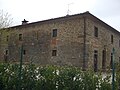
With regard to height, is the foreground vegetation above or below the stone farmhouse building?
below

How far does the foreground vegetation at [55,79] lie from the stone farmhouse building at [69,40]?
622 inches

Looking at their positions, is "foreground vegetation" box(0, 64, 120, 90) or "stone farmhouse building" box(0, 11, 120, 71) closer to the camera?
"foreground vegetation" box(0, 64, 120, 90)

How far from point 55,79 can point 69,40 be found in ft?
58.5

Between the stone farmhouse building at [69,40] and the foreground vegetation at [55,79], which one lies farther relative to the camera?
the stone farmhouse building at [69,40]

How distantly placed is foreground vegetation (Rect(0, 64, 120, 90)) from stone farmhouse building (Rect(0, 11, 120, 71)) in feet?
51.8

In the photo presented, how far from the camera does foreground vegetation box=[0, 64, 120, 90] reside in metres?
6.77

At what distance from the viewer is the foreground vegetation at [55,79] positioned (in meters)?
6.77

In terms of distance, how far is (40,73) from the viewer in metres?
7.12

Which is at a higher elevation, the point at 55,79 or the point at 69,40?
the point at 69,40

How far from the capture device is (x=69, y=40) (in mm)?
24609

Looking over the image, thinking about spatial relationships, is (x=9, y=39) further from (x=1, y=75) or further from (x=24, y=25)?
(x=1, y=75)

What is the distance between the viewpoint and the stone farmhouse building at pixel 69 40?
23.7 m

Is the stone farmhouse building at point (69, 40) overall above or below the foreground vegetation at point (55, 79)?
above

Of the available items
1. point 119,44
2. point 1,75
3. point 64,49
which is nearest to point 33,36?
point 64,49
